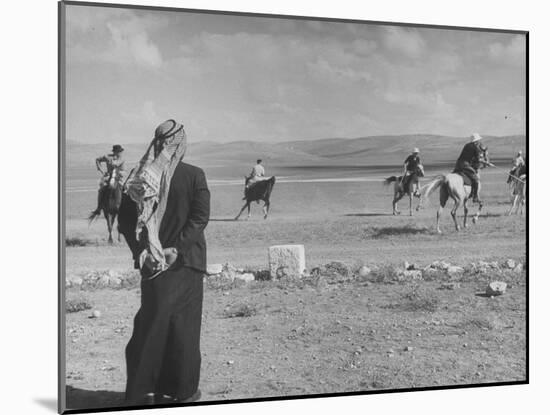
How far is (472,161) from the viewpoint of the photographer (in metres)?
7.73

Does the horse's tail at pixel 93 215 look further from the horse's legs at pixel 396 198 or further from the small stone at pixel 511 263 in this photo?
the small stone at pixel 511 263

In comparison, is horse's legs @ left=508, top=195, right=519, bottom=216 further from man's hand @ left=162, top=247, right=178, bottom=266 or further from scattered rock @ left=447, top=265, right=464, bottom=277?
man's hand @ left=162, top=247, right=178, bottom=266

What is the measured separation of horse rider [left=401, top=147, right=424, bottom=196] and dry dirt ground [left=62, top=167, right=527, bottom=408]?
0.19 m

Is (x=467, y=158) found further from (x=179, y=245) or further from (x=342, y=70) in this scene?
(x=179, y=245)

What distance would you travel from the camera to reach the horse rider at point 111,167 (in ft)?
22.0

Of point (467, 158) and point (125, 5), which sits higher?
point (125, 5)

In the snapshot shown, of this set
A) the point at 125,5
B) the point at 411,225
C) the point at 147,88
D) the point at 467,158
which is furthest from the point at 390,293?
the point at 125,5

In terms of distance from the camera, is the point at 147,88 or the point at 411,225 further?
the point at 411,225

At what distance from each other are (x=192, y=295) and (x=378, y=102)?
6.89 feet

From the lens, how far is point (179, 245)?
682cm

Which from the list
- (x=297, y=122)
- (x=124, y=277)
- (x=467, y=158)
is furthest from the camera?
(x=467, y=158)

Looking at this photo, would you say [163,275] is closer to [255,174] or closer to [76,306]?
[76,306]

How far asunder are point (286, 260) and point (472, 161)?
178 centimetres

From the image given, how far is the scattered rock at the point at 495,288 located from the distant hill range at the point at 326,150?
1.01 m
